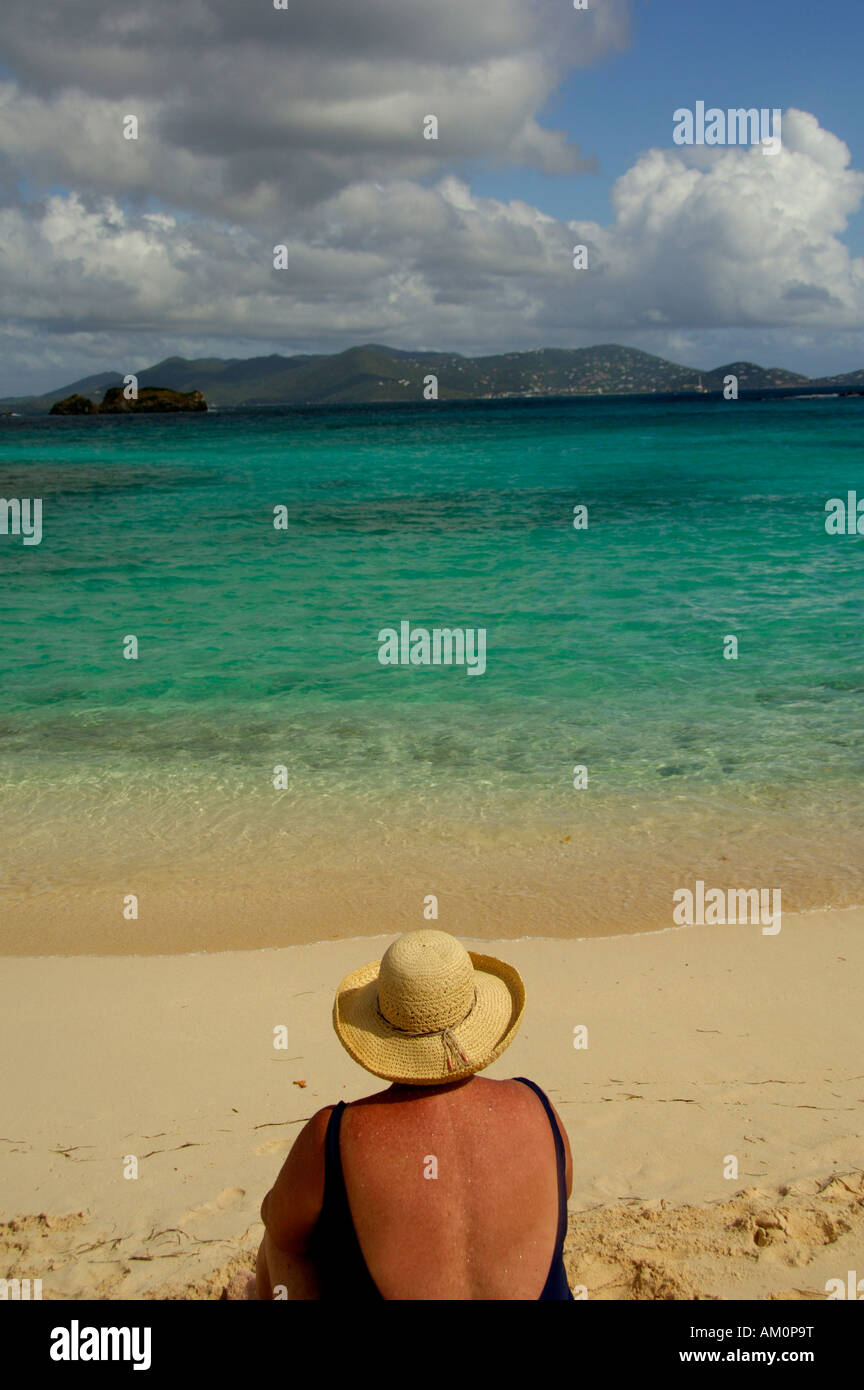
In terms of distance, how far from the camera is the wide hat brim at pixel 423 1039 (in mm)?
2441

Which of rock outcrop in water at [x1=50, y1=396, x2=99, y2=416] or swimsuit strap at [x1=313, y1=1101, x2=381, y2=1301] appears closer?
swimsuit strap at [x1=313, y1=1101, x2=381, y2=1301]

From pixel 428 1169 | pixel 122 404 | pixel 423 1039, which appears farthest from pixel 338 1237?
pixel 122 404

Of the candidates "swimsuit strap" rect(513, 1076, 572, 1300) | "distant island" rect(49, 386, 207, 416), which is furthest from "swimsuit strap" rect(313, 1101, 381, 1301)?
"distant island" rect(49, 386, 207, 416)

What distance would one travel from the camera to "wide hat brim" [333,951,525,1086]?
2.44 m

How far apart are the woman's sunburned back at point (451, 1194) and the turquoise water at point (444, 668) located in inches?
207

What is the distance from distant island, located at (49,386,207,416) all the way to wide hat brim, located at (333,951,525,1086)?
396ft

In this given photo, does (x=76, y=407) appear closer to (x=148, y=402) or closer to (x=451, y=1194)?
(x=148, y=402)

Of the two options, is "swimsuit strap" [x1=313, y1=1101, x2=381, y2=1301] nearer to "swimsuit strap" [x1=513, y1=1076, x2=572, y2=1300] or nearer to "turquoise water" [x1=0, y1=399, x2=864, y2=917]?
"swimsuit strap" [x1=513, y1=1076, x2=572, y2=1300]

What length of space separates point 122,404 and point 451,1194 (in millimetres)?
127791

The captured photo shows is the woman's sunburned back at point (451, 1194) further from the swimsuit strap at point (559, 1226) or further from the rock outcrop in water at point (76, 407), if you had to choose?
the rock outcrop in water at point (76, 407)

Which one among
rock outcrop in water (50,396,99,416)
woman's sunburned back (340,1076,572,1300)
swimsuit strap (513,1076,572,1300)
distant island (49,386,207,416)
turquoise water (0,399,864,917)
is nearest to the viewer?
woman's sunburned back (340,1076,572,1300)

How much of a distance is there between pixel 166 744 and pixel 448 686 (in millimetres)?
3203

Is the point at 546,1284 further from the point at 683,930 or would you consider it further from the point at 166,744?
the point at 166,744

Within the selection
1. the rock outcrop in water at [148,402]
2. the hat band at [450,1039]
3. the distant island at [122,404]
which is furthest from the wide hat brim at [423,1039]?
the distant island at [122,404]
